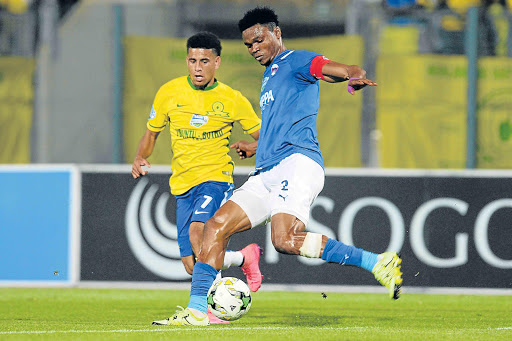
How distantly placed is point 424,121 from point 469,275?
6.53ft

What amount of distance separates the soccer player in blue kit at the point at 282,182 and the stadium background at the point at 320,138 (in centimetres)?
302

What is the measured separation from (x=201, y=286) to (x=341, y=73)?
1632 mm

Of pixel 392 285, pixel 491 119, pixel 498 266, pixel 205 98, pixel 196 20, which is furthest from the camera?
pixel 196 20

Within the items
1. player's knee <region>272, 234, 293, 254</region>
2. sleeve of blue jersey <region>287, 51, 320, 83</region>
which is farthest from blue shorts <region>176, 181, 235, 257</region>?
sleeve of blue jersey <region>287, 51, 320, 83</region>

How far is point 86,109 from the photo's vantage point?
10.4 metres

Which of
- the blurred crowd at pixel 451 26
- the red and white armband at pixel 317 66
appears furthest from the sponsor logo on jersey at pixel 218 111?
the blurred crowd at pixel 451 26

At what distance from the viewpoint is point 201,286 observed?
611cm

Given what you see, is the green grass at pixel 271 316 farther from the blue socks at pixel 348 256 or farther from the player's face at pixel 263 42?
the player's face at pixel 263 42

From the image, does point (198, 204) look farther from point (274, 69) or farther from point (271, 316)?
point (274, 69)

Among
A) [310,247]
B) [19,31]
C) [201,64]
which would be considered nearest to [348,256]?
[310,247]

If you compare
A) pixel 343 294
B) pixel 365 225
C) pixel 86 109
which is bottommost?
pixel 343 294

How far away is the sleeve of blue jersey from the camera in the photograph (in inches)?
241

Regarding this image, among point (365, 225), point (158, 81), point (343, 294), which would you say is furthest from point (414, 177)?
point (158, 81)

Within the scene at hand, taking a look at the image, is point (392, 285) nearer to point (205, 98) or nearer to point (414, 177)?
point (205, 98)
